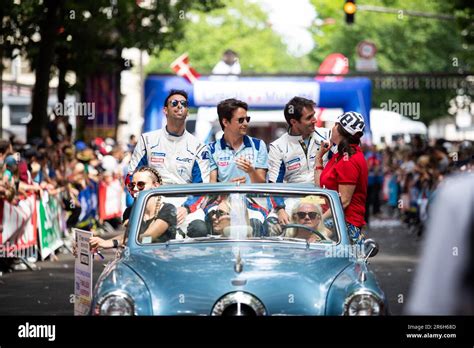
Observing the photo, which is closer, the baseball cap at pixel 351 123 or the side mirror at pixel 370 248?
the side mirror at pixel 370 248

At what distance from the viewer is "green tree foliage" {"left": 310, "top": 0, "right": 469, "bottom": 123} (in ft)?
206

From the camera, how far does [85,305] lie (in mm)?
8906

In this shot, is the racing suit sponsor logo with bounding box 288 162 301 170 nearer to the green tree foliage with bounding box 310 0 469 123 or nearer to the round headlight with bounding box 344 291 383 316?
the round headlight with bounding box 344 291 383 316

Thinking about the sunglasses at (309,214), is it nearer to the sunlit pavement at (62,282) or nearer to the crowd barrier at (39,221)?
the sunlit pavement at (62,282)

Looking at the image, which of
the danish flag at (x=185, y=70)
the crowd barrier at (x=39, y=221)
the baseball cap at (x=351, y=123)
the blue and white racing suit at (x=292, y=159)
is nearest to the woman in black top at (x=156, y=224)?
the baseball cap at (x=351, y=123)

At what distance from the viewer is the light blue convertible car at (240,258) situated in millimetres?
7246

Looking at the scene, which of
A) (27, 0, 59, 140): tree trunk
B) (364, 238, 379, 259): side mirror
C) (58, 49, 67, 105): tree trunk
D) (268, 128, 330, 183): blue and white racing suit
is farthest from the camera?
(58, 49, 67, 105): tree trunk

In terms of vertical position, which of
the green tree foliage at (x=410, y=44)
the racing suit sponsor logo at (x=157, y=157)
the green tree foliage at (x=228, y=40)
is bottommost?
the racing suit sponsor logo at (x=157, y=157)

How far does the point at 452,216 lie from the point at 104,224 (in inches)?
920

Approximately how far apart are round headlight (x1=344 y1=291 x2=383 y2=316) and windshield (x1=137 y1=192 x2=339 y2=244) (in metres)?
1.32

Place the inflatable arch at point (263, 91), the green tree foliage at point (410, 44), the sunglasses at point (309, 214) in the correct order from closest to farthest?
the sunglasses at point (309, 214) < the inflatable arch at point (263, 91) < the green tree foliage at point (410, 44)

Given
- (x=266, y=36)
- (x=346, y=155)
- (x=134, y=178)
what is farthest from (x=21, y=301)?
(x=266, y=36)

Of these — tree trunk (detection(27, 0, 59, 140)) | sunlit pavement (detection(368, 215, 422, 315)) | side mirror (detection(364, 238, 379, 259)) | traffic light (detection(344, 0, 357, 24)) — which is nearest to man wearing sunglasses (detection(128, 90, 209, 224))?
sunlit pavement (detection(368, 215, 422, 315))

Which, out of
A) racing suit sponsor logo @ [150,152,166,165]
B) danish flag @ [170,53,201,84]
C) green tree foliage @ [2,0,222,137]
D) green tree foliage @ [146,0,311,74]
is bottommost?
racing suit sponsor logo @ [150,152,166,165]
